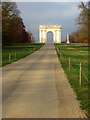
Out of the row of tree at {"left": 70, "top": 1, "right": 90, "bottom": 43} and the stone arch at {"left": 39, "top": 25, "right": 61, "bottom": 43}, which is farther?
the stone arch at {"left": 39, "top": 25, "right": 61, "bottom": 43}

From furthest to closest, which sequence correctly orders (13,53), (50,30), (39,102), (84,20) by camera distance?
(50,30)
(84,20)
(13,53)
(39,102)

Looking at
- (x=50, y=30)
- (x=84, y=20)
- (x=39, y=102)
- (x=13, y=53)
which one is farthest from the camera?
(x=50, y=30)

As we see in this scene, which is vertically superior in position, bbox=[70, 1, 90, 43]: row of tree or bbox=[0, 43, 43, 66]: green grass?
bbox=[70, 1, 90, 43]: row of tree

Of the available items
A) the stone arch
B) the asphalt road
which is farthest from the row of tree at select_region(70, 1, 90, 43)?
the stone arch

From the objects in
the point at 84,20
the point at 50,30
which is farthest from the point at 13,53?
the point at 50,30

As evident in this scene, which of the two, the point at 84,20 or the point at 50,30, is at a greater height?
the point at 50,30

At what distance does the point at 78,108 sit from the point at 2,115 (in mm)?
2129

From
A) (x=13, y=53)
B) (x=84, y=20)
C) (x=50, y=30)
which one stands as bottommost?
(x=13, y=53)

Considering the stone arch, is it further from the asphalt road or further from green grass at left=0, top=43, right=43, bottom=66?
the asphalt road

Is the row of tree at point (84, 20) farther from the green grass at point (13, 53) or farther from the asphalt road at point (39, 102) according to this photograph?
the asphalt road at point (39, 102)

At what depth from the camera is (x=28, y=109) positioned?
24.0 feet

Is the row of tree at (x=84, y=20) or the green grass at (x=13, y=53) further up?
the row of tree at (x=84, y=20)

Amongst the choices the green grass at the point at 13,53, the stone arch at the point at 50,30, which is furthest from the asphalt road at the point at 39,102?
the stone arch at the point at 50,30

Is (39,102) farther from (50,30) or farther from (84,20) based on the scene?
(50,30)
